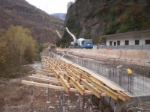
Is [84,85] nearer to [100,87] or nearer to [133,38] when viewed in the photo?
[100,87]

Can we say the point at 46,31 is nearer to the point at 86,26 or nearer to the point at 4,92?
the point at 86,26

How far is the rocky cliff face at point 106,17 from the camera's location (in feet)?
A: 82.3

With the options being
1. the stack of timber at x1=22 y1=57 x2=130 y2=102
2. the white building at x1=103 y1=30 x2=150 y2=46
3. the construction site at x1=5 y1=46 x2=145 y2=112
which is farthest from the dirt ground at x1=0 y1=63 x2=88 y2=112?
the white building at x1=103 y1=30 x2=150 y2=46

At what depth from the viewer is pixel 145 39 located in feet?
59.6

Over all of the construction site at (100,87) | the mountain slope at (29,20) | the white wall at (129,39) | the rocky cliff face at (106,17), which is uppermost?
the mountain slope at (29,20)

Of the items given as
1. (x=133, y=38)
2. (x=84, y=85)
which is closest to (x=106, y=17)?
(x=133, y=38)

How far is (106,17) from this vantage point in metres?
35.9

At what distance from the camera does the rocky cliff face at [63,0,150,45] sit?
25.1 m

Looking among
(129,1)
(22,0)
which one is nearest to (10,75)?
(129,1)

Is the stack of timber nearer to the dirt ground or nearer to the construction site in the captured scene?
the construction site

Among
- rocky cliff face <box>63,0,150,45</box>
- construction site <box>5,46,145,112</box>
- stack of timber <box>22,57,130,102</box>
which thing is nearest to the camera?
stack of timber <box>22,57,130,102</box>

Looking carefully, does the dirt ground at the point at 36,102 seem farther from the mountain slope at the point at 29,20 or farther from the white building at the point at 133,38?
the mountain slope at the point at 29,20

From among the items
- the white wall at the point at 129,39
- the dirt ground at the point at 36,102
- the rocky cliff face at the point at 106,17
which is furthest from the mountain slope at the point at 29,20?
the dirt ground at the point at 36,102

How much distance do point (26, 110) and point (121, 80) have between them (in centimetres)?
622
